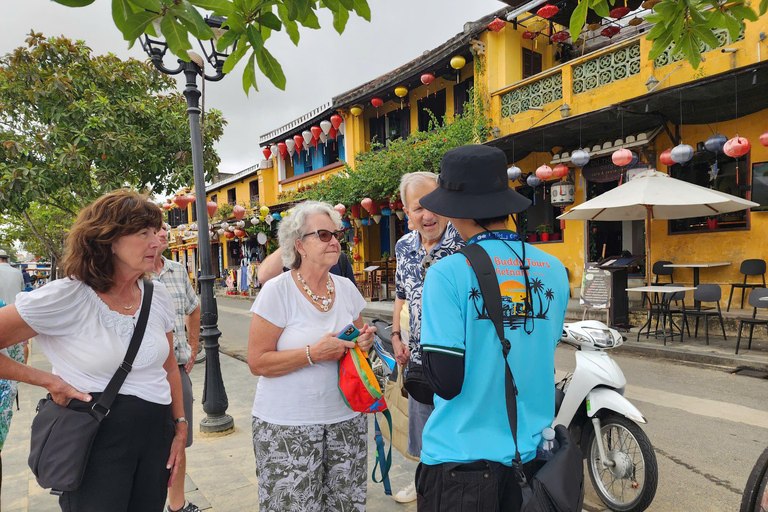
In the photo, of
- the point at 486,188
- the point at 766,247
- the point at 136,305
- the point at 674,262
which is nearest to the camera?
the point at 486,188

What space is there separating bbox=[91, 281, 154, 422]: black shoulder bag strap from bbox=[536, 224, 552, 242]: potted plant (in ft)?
37.7

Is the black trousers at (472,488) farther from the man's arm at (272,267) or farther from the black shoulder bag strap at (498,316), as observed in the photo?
the man's arm at (272,267)

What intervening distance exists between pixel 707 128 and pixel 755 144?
0.93 metres

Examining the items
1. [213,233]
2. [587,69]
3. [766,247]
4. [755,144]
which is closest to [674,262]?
[766,247]

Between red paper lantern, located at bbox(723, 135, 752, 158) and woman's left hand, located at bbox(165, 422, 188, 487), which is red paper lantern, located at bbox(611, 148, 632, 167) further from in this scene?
woman's left hand, located at bbox(165, 422, 188, 487)

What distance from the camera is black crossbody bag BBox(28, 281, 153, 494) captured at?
63.1 inches

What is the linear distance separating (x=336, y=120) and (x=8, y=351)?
1548cm

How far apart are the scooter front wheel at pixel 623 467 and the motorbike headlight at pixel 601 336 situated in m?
0.49

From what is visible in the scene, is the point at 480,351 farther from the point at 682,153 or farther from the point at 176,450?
the point at 682,153

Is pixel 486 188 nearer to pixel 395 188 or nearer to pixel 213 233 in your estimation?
pixel 395 188

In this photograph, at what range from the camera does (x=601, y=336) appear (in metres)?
3.27

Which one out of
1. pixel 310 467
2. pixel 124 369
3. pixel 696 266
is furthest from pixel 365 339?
pixel 696 266

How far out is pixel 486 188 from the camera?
155 cm

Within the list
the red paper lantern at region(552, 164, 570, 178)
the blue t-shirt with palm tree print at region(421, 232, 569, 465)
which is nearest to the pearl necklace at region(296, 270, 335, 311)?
the blue t-shirt with palm tree print at region(421, 232, 569, 465)
